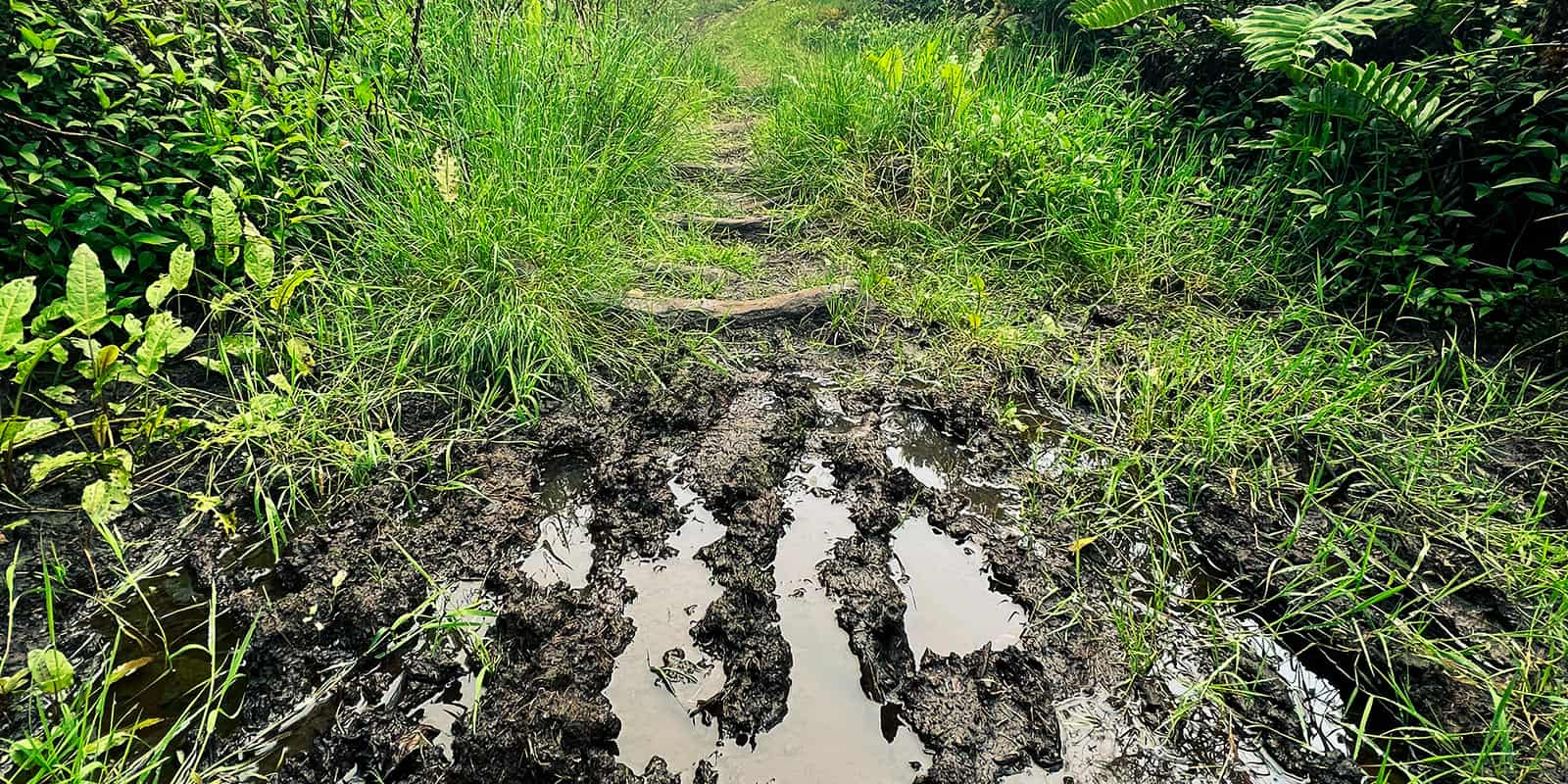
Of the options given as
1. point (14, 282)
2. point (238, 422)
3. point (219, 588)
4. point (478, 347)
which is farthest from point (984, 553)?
point (14, 282)

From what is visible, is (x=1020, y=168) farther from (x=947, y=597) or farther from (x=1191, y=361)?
(x=947, y=597)

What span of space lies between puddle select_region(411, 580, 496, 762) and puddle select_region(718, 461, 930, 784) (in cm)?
63

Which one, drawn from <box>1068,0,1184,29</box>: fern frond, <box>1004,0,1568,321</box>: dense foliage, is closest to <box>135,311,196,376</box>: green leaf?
<box>1004,0,1568,321</box>: dense foliage

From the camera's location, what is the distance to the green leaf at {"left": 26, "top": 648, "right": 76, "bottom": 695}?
1.54 meters

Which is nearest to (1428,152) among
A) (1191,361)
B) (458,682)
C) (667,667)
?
(1191,361)

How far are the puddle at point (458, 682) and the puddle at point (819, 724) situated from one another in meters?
0.63

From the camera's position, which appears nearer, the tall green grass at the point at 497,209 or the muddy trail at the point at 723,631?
the muddy trail at the point at 723,631

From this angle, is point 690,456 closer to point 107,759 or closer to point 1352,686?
point 107,759

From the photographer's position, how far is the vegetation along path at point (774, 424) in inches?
67.5

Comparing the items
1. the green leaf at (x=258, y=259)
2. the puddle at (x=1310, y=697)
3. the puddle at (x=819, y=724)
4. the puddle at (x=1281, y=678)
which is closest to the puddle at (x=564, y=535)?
the puddle at (x=819, y=724)

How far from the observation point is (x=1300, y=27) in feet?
10.4

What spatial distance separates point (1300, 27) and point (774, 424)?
2853mm

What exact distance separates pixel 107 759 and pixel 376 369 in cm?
138

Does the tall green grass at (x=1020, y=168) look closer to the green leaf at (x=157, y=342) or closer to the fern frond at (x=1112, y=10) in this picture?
the fern frond at (x=1112, y=10)
